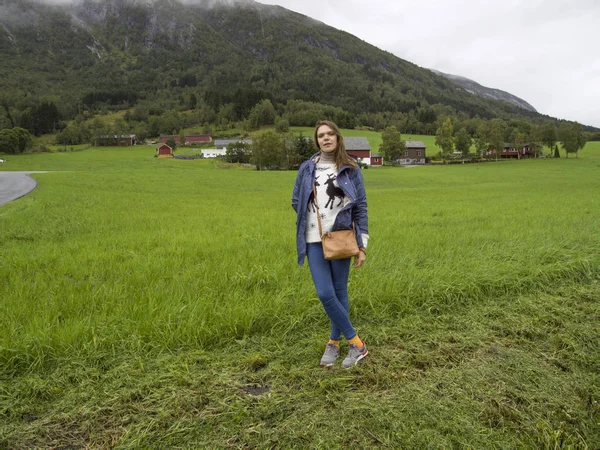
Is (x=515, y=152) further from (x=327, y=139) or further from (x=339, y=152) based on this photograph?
(x=327, y=139)

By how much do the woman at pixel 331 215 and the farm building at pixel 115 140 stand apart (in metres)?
110

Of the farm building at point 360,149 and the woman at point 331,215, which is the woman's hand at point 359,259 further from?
the farm building at point 360,149

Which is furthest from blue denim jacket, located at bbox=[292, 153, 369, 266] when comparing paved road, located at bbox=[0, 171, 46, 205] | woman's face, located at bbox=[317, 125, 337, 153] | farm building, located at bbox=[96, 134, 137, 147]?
farm building, located at bbox=[96, 134, 137, 147]

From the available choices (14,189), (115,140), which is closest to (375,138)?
(115,140)

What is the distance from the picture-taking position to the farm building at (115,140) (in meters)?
94.9

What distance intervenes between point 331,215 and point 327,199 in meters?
0.16

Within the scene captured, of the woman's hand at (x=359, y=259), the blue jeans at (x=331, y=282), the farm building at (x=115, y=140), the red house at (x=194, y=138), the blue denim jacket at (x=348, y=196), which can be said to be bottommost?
the blue jeans at (x=331, y=282)

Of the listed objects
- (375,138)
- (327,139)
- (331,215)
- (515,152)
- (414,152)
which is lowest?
(331,215)

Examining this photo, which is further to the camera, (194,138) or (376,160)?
(194,138)

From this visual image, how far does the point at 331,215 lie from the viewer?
3.21m

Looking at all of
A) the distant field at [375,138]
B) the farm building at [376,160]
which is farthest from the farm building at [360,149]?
the distant field at [375,138]

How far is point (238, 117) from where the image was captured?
126 meters

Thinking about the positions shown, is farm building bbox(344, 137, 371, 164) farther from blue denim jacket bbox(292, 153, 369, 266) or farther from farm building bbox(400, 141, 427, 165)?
blue denim jacket bbox(292, 153, 369, 266)

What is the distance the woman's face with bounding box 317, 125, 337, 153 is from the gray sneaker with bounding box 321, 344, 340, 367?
1964mm
